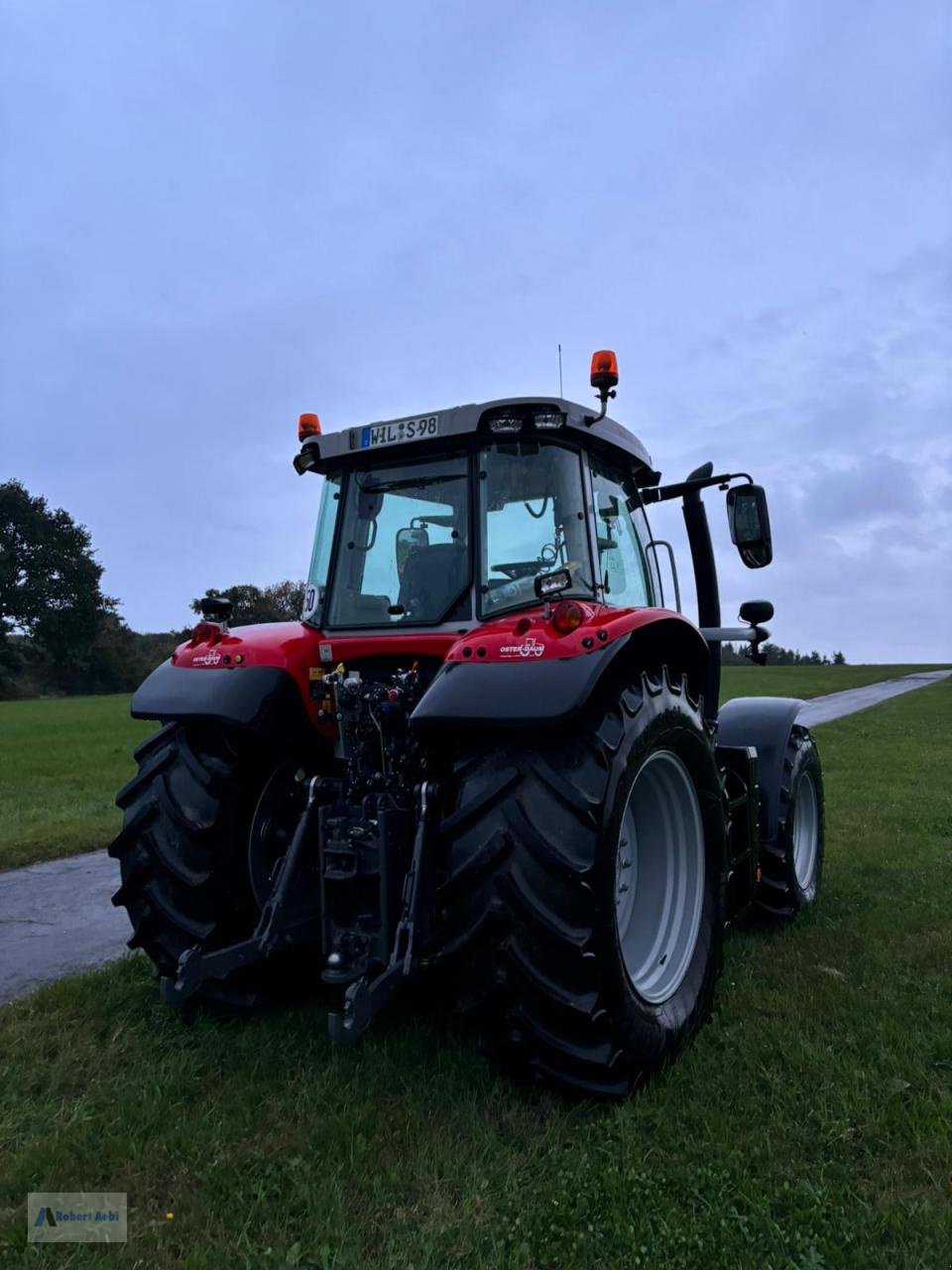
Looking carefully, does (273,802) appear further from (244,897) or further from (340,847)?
(340,847)

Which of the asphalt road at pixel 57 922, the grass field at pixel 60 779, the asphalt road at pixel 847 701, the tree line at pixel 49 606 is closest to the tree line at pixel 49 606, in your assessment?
the tree line at pixel 49 606

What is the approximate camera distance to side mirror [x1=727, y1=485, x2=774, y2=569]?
4.27 metres

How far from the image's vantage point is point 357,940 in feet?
10.5

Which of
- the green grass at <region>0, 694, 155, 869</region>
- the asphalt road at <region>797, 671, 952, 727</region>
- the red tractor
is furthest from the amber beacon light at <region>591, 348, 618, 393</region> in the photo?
the asphalt road at <region>797, 671, 952, 727</region>

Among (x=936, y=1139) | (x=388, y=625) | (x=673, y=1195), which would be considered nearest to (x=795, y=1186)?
(x=673, y=1195)

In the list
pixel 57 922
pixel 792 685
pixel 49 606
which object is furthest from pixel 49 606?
pixel 57 922

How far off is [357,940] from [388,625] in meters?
1.24

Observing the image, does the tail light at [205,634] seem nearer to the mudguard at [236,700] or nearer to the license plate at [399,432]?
the mudguard at [236,700]

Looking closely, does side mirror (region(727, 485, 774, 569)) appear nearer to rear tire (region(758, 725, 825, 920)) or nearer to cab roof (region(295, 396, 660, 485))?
cab roof (region(295, 396, 660, 485))

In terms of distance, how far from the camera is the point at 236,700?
354cm

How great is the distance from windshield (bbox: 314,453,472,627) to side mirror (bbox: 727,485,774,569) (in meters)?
1.36

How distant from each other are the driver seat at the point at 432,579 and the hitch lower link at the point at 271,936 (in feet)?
2.58

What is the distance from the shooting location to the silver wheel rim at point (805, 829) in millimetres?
5398

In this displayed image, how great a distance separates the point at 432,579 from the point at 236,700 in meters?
0.89
